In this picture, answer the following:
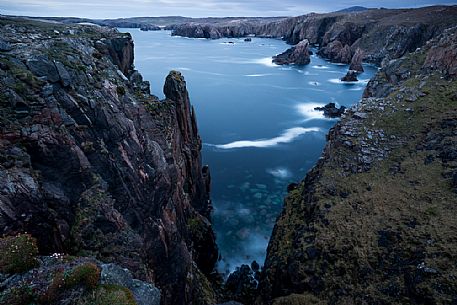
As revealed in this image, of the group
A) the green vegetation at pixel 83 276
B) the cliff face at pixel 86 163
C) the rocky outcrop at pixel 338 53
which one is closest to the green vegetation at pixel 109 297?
the green vegetation at pixel 83 276

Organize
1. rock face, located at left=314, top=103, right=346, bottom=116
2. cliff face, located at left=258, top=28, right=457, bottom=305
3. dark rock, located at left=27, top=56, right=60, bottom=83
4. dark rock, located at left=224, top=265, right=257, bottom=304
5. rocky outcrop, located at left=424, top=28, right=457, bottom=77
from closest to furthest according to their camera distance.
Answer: dark rock, located at left=27, top=56, right=60, bottom=83
cliff face, located at left=258, top=28, right=457, bottom=305
dark rock, located at left=224, top=265, right=257, bottom=304
rocky outcrop, located at left=424, top=28, right=457, bottom=77
rock face, located at left=314, top=103, right=346, bottom=116

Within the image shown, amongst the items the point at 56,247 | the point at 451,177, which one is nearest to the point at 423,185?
the point at 451,177

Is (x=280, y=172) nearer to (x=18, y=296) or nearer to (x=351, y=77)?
(x=18, y=296)

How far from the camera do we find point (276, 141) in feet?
261

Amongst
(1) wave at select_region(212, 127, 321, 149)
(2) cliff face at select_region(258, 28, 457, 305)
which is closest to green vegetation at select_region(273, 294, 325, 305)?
(2) cliff face at select_region(258, 28, 457, 305)

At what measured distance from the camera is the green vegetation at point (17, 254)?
47.3ft

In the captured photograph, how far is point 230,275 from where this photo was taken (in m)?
38.1

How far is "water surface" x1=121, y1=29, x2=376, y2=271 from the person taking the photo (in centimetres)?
4941

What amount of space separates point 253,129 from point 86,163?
6635 cm

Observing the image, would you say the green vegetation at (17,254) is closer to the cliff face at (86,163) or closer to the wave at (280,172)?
the cliff face at (86,163)

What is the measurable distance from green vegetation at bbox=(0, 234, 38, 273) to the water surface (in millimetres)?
29105

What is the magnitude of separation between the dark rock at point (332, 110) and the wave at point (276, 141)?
12.0m

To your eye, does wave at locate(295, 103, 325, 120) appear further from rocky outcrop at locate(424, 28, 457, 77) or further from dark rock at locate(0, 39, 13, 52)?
dark rock at locate(0, 39, 13, 52)

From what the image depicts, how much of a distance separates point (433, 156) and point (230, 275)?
27.0 metres
